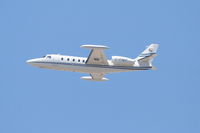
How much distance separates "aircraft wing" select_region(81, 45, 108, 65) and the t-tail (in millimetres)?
4329

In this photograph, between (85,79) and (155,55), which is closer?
(155,55)

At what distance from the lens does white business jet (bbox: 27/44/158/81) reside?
241 feet

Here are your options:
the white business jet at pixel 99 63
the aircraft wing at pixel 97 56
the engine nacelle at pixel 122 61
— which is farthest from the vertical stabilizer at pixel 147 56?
the aircraft wing at pixel 97 56

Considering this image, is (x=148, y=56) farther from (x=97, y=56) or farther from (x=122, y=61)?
(x=97, y=56)

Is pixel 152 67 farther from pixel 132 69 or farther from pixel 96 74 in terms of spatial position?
pixel 96 74

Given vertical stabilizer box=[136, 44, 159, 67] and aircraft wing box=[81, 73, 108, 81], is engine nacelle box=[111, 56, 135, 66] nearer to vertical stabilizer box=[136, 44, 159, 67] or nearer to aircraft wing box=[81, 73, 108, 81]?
vertical stabilizer box=[136, 44, 159, 67]

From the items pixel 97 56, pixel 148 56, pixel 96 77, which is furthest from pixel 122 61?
pixel 96 77

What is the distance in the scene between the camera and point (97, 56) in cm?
7312

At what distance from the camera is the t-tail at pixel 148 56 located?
7425 centimetres

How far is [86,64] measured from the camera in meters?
74.1

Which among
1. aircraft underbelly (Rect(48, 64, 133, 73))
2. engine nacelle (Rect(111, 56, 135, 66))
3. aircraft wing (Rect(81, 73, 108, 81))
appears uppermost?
engine nacelle (Rect(111, 56, 135, 66))

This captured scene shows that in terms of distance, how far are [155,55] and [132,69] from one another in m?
3.45

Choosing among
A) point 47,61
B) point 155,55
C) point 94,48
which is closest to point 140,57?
point 155,55

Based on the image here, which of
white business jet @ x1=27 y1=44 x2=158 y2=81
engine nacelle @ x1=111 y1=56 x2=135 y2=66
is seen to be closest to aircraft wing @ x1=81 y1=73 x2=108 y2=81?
white business jet @ x1=27 y1=44 x2=158 y2=81
